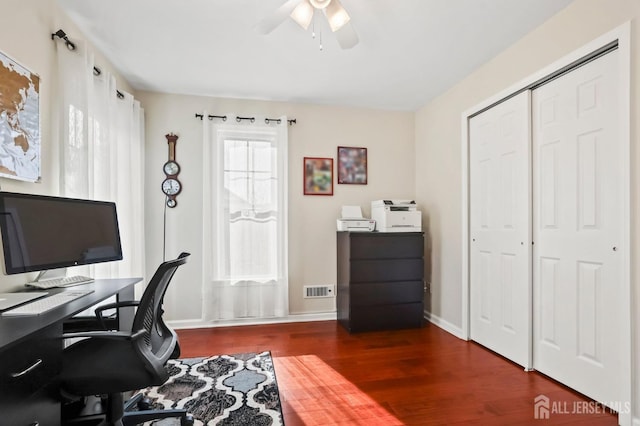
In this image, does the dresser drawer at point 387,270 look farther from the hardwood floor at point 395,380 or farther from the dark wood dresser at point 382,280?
the hardwood floor at point 395,380

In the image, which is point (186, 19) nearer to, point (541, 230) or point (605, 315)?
point (541, 230)

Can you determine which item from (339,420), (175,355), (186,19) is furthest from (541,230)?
(186,19)

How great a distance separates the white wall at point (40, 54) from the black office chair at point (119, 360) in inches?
25.6

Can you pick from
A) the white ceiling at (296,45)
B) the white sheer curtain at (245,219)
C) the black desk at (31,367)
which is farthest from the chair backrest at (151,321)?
the white sheer curtain at (245,219)

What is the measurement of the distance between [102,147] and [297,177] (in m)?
1.86

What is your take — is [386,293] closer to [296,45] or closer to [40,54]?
[296,45]

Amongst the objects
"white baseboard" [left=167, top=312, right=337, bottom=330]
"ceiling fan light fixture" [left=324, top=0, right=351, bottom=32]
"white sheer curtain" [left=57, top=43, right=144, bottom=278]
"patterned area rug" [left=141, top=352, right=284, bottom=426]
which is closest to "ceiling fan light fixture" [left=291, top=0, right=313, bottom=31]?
"ceiling fan light fixture" [left=324, top=0, right=351, bottom=32]

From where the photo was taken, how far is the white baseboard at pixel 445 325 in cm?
307

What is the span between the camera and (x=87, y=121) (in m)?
2.13

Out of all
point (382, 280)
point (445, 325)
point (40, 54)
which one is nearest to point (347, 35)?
point (40, 54)

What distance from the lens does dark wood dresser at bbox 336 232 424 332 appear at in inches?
127

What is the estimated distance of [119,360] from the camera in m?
1.37

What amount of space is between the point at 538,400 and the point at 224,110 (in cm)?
364

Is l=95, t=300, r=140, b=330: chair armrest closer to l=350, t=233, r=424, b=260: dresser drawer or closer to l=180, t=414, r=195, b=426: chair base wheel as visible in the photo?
l=180, t=414, r=195, b=426: chair base wheel
